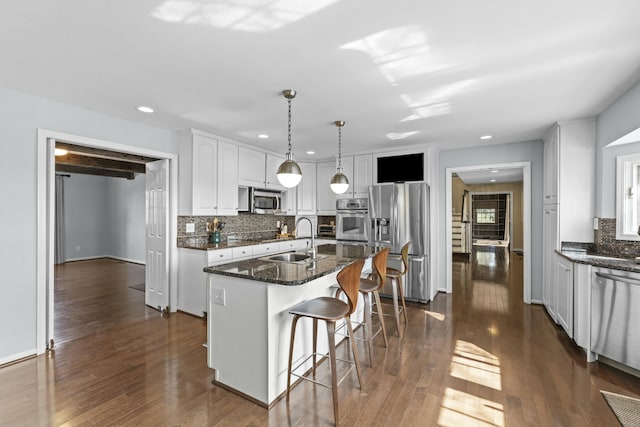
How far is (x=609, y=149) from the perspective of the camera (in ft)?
10.5

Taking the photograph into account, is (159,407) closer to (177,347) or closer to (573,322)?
(177,347)

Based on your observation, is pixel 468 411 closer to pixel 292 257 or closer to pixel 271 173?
pixel 292 257

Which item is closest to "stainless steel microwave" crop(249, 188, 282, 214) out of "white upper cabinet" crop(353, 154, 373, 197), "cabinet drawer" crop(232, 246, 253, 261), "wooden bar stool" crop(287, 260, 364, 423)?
"cabinet drawer" crop(232, 246, 253, 261)

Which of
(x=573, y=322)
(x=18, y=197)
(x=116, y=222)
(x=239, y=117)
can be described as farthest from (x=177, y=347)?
(x=116, y=222)

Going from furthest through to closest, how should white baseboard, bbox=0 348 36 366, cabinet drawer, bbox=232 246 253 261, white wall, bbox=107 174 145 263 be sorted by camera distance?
white wall, bbox=107 174 145 263 → cabinet drawer, bbox=232 246 253 261 → white baseboard, bbox=0 348 36 366

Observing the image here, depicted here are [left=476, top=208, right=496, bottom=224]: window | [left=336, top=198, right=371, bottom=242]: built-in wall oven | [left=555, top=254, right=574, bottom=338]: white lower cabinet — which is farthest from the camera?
[left=476, top=208, right=496, bottom=224]: window

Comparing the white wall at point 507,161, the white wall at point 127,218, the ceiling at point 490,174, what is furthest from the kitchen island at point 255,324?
the white wall at point 127,218

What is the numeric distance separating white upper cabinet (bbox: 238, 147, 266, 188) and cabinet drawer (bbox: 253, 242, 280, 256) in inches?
39.8

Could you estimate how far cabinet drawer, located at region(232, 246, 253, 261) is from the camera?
413cm

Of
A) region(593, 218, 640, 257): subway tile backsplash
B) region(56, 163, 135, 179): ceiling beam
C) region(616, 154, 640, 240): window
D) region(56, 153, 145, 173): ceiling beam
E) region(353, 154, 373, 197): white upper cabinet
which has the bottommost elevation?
region(593, 218, 640, 257): subway tile backsplash

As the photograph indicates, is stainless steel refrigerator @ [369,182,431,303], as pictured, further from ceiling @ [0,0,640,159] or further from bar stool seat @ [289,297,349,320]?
bar stool seat @ [289,297,349,320]

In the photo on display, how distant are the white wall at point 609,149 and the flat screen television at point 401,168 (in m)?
2.00

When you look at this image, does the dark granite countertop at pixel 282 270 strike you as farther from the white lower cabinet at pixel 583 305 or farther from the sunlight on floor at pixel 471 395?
the white lower cabinet at pixel 583 305

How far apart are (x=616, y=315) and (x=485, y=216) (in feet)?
34.0
